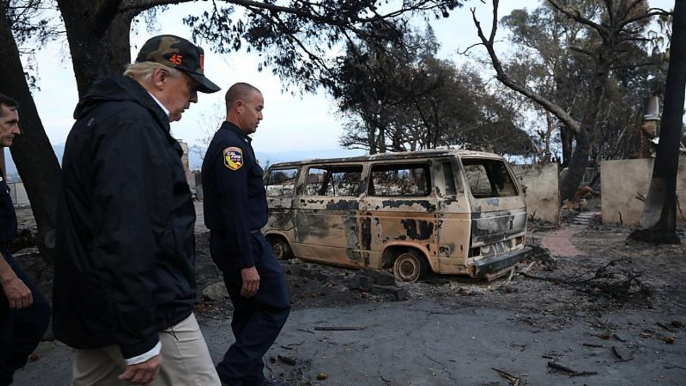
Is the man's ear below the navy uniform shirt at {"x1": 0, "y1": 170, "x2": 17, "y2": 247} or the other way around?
the other way around

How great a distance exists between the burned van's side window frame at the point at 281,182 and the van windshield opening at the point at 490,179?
2645mm

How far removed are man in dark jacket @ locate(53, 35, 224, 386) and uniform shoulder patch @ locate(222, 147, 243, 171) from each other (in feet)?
3.17

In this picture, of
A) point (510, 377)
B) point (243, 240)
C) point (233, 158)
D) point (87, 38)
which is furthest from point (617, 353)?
point (87, 38)

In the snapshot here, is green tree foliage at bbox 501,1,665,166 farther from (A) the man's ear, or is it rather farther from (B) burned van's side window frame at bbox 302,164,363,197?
(A) the man's ear

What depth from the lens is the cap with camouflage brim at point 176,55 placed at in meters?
1.99

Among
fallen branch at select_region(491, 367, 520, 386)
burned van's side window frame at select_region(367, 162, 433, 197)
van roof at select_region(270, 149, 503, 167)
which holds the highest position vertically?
van roof at select_region(270, 149, 503, 167)

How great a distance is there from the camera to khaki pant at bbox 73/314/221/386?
1.83 metres

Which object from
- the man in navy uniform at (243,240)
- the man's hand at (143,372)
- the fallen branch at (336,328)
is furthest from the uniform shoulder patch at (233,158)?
the fallen branch at (336,328)

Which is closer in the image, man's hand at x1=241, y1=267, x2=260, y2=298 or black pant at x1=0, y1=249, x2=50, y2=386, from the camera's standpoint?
black pant at x1=0, y1=249, x2=50, y2=386

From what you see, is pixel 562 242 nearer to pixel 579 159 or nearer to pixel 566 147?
pixel 579 159

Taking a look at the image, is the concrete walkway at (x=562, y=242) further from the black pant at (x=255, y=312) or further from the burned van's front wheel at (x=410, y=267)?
the black pant at (x=255, y=312)

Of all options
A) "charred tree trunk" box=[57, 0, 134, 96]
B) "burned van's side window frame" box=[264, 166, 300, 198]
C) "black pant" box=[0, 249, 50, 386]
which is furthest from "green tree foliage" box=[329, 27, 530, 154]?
"black pant" box=[0, 249, 50, 386]

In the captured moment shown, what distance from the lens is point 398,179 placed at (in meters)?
7.07

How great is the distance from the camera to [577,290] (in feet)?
19.5
